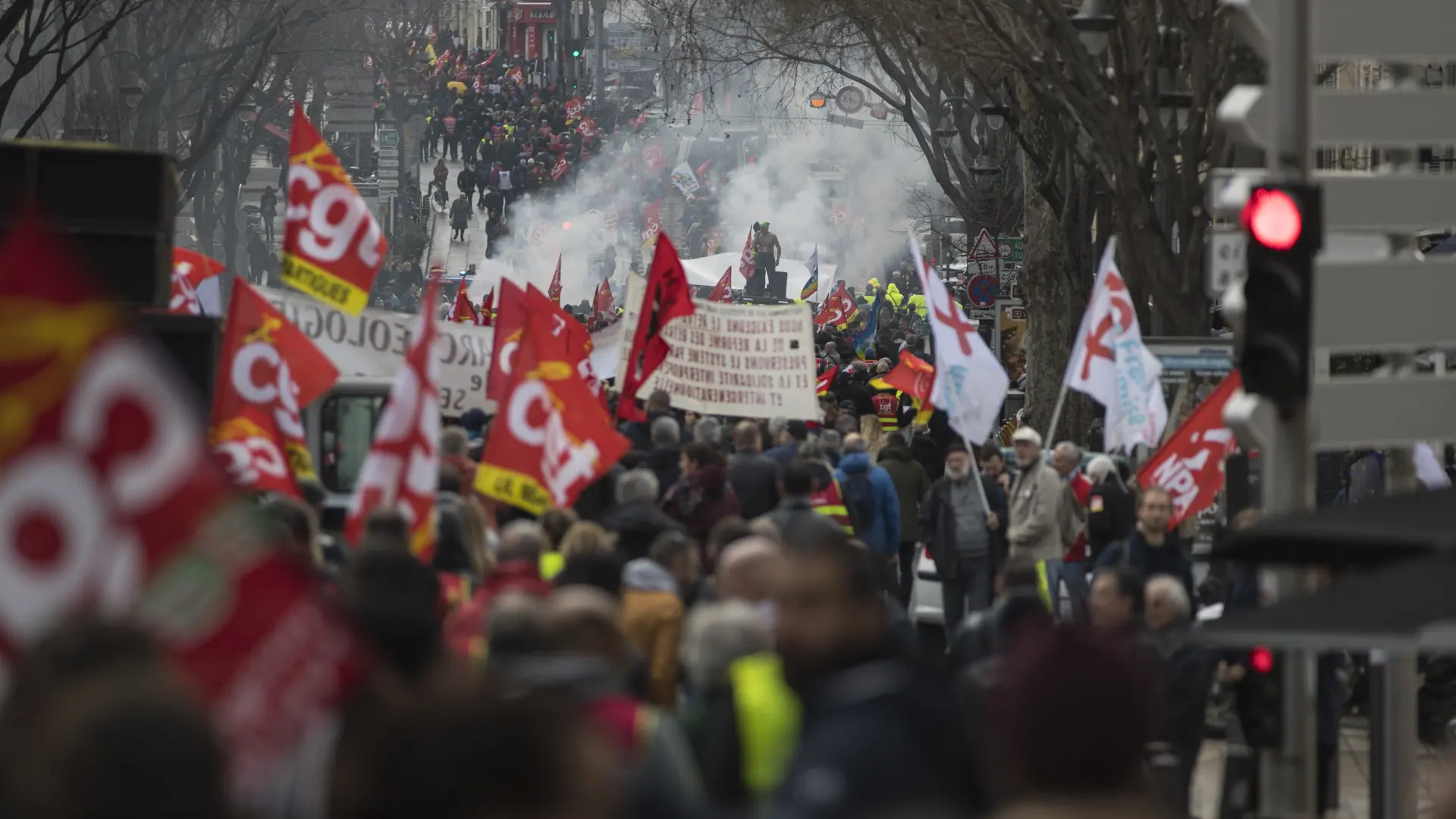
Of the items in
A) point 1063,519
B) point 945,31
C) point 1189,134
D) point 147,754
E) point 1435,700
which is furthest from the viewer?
point 945,31

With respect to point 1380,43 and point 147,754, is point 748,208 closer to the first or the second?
point 1380,43

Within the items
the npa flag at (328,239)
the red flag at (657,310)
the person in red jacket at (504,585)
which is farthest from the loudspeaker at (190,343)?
the red flag at (657,310)

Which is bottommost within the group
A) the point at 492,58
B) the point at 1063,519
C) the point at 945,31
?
the point at 1063,519

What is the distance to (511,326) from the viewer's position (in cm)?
1491

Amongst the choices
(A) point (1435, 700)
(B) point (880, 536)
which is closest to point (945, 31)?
(B) point (880, 536)

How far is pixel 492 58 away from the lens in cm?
7675

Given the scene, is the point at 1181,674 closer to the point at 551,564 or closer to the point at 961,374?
the point at 551,564

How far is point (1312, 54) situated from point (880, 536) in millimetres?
7449

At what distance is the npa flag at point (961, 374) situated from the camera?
52.6ft

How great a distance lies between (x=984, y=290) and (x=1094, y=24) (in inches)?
535

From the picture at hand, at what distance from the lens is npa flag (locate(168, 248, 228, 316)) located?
18.5 meters

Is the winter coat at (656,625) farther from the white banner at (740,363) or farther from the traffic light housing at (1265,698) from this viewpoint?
the white banner at (740,363)

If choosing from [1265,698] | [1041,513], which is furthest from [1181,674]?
[1041,513]

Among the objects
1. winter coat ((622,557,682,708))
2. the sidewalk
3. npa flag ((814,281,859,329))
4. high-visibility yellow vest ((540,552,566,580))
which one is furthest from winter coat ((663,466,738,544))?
npa flag ((814,281,859,329))
